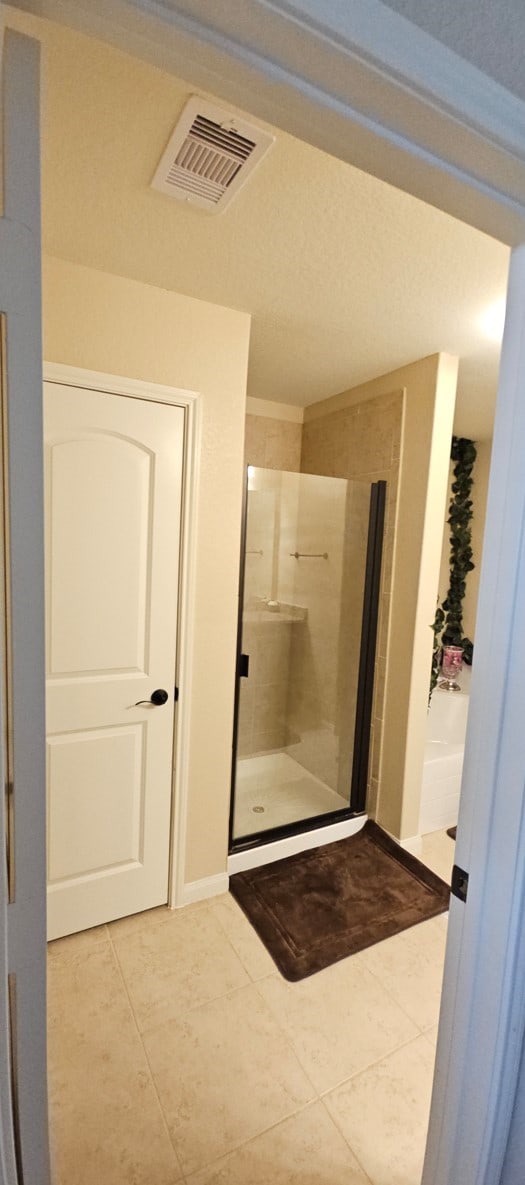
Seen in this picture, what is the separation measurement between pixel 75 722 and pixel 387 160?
175 centimetres

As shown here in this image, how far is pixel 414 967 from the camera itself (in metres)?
1.75

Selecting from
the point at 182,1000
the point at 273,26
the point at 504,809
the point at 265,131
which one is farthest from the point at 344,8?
the point at 182,1000

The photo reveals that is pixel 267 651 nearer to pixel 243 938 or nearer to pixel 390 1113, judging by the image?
pixel 243 938

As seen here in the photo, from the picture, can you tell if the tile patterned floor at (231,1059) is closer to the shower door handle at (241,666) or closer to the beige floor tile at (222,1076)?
the beige floor tile at (222,1076)

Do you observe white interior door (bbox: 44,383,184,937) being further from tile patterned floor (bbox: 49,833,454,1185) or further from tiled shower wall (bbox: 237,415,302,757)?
tiled shower wall (bbox: 237,415,302,757)

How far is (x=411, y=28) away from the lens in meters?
0.50

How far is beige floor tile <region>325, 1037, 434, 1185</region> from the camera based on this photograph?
1.19 metres

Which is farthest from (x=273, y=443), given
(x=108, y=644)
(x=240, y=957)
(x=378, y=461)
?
(x=240, y=957)

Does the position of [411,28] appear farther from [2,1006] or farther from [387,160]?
[2,1006]

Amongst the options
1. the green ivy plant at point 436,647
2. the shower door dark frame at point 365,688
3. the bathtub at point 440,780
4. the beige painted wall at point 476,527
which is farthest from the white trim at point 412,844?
the beige painted wall at point 476,527

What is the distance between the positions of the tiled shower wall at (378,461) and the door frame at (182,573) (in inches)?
42.2

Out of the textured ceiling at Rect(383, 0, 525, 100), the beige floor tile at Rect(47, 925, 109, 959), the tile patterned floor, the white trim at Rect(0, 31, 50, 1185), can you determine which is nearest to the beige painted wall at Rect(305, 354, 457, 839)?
the tile patterned floor

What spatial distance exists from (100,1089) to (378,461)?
2.61 m

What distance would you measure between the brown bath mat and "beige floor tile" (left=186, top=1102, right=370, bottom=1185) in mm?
445
